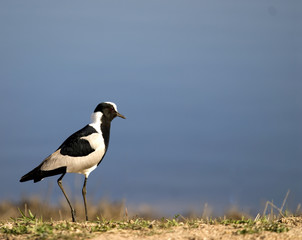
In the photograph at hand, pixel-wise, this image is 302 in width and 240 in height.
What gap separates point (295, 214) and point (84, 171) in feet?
11.6

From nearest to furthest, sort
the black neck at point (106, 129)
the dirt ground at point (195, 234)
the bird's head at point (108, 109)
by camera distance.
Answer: the dirt ground at point (195, 234) < the black neck at point (106, 129) < the bird's head at point (108, 109)

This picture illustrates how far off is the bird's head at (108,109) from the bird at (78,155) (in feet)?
0.37

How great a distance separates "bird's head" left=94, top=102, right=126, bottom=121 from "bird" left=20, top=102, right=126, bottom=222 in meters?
0.11

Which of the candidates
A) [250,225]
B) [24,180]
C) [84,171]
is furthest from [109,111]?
[250,225]

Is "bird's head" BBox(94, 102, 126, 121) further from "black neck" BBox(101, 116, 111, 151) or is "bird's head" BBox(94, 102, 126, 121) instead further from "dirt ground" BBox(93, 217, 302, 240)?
"dirt ground" BBox(93, 217, 302, 240)

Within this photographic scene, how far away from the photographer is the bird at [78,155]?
830cm

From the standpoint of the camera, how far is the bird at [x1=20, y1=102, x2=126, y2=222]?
8.30 m

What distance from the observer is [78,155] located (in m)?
8.35

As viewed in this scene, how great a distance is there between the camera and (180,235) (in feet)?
21.2

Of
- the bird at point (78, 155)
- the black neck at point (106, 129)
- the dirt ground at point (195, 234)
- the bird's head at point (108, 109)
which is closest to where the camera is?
the dirt ground at point (195, 234)

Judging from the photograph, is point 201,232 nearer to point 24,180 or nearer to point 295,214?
point 295,214

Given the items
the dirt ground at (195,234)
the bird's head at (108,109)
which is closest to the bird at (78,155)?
the bird's head at (108,109)

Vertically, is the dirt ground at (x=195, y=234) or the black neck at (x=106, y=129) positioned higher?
the black neck at (x=106, y=129)

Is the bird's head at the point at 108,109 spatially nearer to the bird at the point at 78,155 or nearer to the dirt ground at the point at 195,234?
the bird at the point at 78,155
